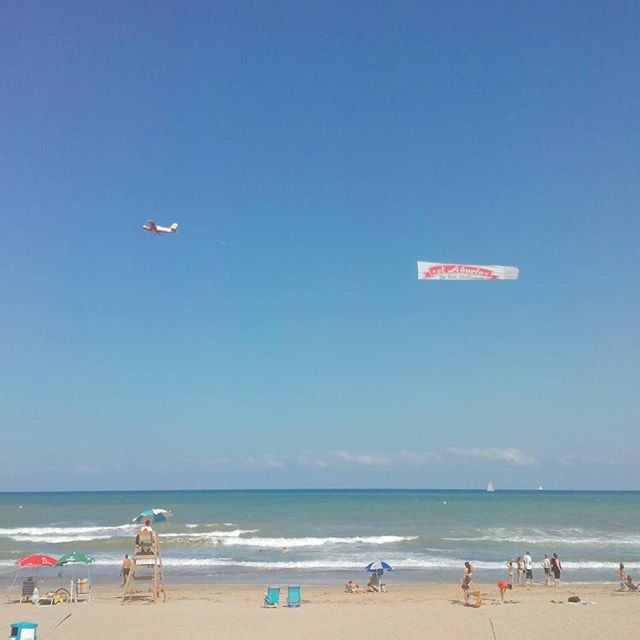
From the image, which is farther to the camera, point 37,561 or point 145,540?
point 37,561

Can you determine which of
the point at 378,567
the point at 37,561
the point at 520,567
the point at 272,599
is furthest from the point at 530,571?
the point at 37,561

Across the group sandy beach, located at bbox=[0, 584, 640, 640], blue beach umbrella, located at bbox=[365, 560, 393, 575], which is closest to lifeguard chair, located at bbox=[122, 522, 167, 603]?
sandy beach, located at bbox=[0, 584, 640, 640]

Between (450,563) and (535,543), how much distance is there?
346 inches

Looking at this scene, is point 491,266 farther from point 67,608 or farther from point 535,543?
point 535,543

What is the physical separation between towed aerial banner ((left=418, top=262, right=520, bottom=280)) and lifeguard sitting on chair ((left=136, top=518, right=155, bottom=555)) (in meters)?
9.60

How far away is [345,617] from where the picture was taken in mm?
15008

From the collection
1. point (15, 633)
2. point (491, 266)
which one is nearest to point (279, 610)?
point (15, 633)

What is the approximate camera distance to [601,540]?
34531 mm

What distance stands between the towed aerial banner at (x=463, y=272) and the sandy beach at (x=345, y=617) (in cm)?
789

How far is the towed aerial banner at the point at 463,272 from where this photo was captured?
16.2m

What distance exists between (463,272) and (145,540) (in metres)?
10.9

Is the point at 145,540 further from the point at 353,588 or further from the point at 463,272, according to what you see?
the point at 463,272

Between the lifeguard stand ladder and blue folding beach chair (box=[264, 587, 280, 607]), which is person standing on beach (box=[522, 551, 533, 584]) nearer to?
blue folding beach chair (box=[264, 587, 280, 607])

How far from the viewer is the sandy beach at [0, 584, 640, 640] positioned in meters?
13.4
